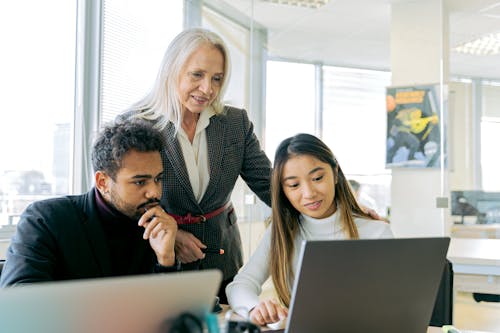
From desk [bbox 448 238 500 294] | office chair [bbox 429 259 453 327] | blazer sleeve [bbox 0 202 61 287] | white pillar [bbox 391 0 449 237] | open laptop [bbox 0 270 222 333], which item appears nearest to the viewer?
open laptop [bbox 0 270 222 333]

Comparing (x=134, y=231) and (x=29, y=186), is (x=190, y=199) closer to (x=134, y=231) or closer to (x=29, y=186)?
(x=134, y=231)

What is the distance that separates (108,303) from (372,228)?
127 centimetres

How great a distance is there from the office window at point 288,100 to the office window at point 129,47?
116cm

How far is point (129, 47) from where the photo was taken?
3.38 m

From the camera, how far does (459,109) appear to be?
4727 mm

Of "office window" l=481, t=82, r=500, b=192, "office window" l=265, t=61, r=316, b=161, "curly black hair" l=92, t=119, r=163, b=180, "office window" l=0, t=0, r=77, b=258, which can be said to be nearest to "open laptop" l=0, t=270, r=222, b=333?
"curly black hair" l=92, t=119, r=163, b=180

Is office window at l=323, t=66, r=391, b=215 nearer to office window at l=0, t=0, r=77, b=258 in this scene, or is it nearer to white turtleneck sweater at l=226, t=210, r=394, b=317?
office window at l=0, t=0, r=77, b=258

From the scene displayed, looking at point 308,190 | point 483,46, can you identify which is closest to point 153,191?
point 308,190

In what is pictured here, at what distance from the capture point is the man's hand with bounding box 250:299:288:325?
1.41 metres

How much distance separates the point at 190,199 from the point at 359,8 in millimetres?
3340

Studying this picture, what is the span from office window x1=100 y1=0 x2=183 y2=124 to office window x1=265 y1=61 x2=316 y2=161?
116 cm

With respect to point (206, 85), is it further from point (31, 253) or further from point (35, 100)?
point (35, 100)

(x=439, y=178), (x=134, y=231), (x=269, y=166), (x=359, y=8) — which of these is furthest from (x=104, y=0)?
(x=439, y=178)

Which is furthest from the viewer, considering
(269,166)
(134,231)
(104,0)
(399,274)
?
(104,0)
